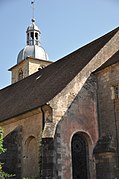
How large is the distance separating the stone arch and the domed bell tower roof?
1907 centimetres

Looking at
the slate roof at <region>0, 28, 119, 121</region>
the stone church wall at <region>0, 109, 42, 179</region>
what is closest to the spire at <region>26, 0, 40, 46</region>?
the slate roof at <region>0, 28, 119, 121</region>

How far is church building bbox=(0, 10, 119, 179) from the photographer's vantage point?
16922mm

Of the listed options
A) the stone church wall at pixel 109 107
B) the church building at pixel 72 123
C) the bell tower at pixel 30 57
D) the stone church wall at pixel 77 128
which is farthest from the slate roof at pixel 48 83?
the bell tower at pixel 30 57

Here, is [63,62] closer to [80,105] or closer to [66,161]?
[80,105]

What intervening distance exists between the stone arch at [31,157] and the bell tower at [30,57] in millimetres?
17020

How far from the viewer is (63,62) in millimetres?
24688

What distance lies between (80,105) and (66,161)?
10.9 feet

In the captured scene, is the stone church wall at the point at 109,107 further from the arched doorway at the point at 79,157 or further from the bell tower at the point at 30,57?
the bell tower at the point at 30,57

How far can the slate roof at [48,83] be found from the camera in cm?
1995

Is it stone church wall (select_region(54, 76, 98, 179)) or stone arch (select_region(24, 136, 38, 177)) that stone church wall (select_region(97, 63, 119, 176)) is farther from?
stone arch (select_region(24, 136, 38, 177))

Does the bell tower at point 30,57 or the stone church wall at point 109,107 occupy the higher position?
the bell tower at point 30,57

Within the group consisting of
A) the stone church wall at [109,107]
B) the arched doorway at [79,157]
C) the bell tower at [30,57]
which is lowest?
the arched doorway at [79,157]

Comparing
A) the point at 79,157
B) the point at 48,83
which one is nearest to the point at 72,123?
the point at 79,157

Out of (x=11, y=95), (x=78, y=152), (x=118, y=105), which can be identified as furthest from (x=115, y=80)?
(x=11, y=95)
